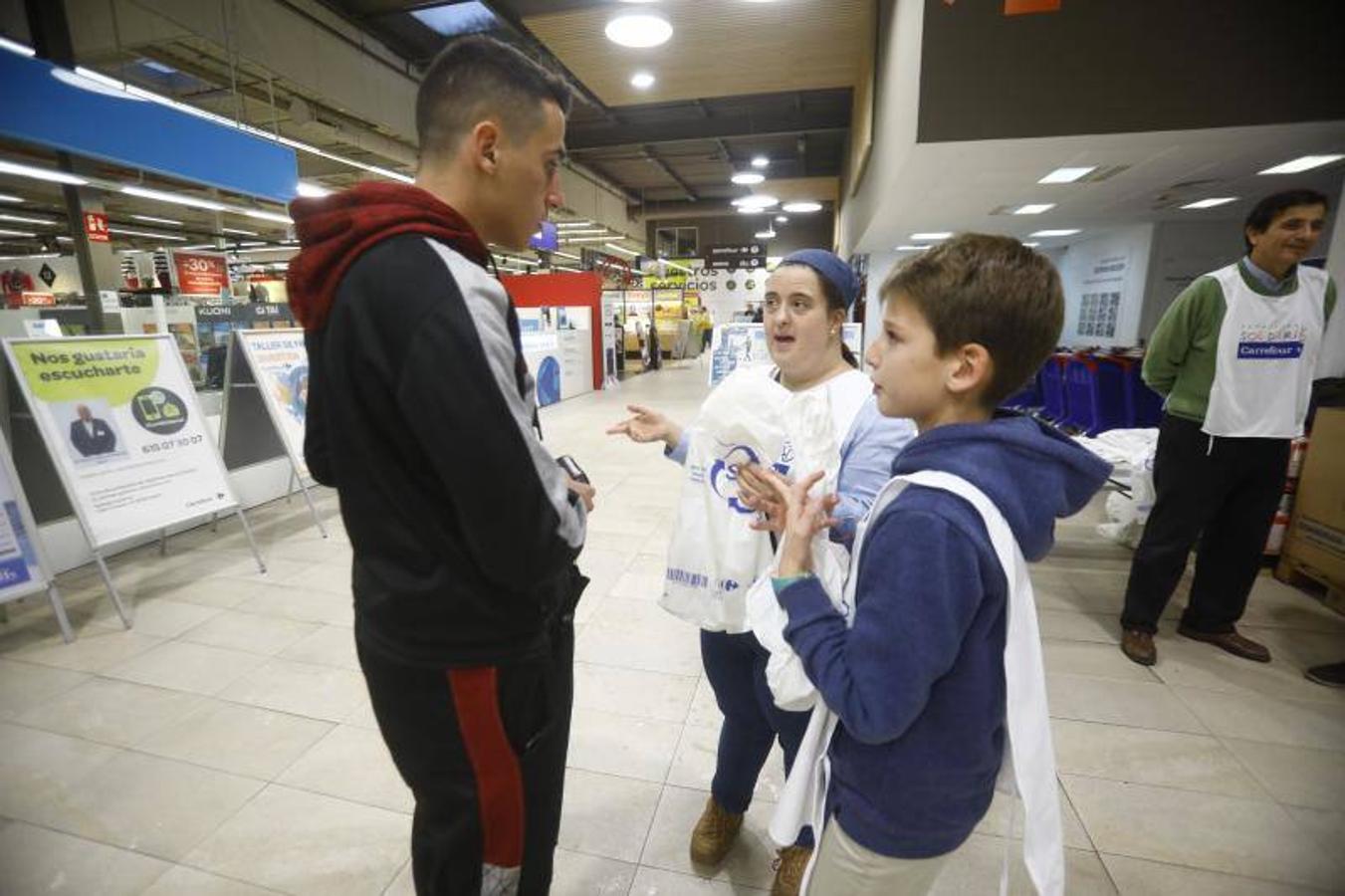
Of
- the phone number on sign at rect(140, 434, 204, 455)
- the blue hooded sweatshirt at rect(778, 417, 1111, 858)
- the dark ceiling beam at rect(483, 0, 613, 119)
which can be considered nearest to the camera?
the blue hooded sweatshirt at rect(778, 417, 1111, 858)

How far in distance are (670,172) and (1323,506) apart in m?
12.8

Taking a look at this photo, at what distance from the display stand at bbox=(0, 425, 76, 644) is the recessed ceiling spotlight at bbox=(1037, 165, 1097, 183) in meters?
6.45

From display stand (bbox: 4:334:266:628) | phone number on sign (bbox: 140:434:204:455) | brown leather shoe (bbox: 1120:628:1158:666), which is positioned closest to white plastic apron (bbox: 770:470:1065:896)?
brown leather shoe (bbox: 1120:628:1158:666)

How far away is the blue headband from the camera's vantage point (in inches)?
58.0

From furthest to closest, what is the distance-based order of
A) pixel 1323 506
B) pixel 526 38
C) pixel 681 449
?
pixel 526 38 < pixel 1323 506 < pixel 681 449

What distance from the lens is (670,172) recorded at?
13.5 m

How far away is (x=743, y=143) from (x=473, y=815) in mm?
12487

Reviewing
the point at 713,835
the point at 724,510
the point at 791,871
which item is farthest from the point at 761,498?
the point at 713,835

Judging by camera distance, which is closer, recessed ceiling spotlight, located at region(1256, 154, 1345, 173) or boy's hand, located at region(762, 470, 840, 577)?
boy's hand, located at region(762, 470, 840, 577)

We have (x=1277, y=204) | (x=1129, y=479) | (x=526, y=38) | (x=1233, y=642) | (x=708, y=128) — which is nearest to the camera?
(x=1277, y=204)

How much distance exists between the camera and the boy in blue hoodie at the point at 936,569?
0.73 m

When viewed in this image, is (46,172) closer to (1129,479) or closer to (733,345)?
(733,345)

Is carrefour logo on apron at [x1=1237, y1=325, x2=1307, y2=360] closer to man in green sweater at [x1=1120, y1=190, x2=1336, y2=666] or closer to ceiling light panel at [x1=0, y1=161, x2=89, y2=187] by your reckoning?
man in green sweater at [x1=1120, y1=190, x2=1336, y2=666]

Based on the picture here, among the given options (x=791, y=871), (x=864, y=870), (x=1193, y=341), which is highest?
(x=1193, y=341)
